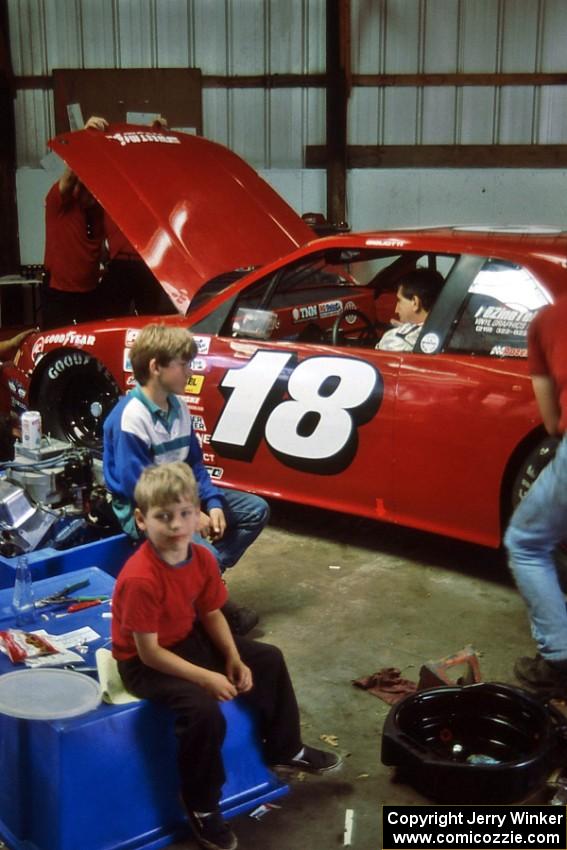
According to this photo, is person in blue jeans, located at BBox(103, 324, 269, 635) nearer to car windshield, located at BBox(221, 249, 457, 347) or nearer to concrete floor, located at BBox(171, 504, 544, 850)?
concrete floor, located at BBox(171, 504, 544, 850)

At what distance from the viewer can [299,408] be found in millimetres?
5254

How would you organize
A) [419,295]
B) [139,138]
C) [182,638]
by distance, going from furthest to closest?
[139,138]
[419,295]
[182,638]

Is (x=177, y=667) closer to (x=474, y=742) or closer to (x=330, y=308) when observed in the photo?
(x=474, y=742)

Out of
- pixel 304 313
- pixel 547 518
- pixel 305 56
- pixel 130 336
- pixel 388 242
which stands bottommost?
pixel 547 518

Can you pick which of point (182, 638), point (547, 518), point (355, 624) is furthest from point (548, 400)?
point (182, 638)

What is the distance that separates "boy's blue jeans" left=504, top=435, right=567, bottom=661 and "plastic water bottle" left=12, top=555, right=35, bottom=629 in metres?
1.73

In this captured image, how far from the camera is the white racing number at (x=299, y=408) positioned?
5.09 m

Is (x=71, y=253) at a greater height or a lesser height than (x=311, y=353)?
greater

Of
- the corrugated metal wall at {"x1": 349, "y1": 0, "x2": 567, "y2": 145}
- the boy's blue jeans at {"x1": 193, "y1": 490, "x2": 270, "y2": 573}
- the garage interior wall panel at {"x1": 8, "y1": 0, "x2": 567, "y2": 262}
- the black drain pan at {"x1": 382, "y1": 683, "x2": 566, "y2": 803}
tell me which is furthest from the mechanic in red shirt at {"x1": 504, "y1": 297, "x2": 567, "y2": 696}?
the corrugated metal wall at {"x1": 349, "y1": 0, "x2": 567, "y2": 145}

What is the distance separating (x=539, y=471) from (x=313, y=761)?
1812mm

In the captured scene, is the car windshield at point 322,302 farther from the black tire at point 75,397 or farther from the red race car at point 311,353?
the black tire at point 75,397

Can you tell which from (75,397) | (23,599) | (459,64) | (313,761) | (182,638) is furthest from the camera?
(459,64)

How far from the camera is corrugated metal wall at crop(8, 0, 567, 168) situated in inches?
416

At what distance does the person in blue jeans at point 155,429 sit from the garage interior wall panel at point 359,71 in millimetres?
7438
